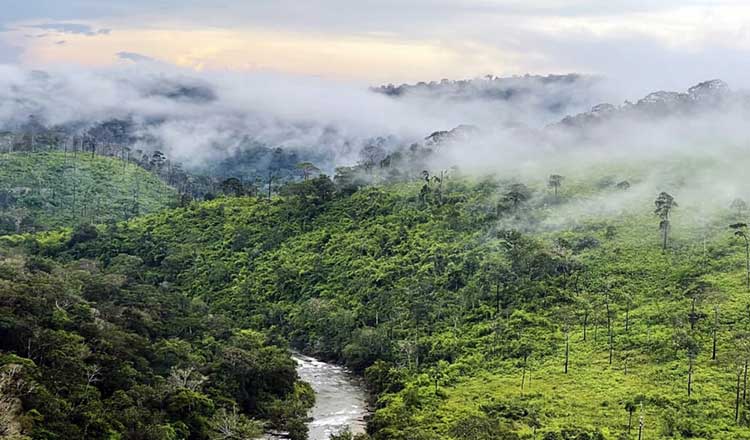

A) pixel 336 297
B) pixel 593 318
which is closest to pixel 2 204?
pixel 336 297

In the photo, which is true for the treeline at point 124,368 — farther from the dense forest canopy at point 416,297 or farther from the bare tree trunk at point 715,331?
the bare tree trunk at point 715,331

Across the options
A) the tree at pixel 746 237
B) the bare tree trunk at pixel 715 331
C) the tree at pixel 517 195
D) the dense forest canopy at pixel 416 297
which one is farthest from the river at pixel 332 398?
the tree at pixel 746 237

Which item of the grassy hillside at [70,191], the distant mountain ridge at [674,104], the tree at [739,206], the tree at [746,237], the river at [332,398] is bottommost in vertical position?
the river at [332,398]

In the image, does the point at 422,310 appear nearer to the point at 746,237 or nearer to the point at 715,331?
the point at 715,331

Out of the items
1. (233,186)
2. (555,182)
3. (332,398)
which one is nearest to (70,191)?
(233,186)

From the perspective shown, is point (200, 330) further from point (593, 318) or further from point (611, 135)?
point (611, 135)

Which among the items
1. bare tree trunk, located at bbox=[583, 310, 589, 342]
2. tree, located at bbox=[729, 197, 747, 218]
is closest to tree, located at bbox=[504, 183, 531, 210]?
tree, located at bbox=[729, 197, 747, 218]
